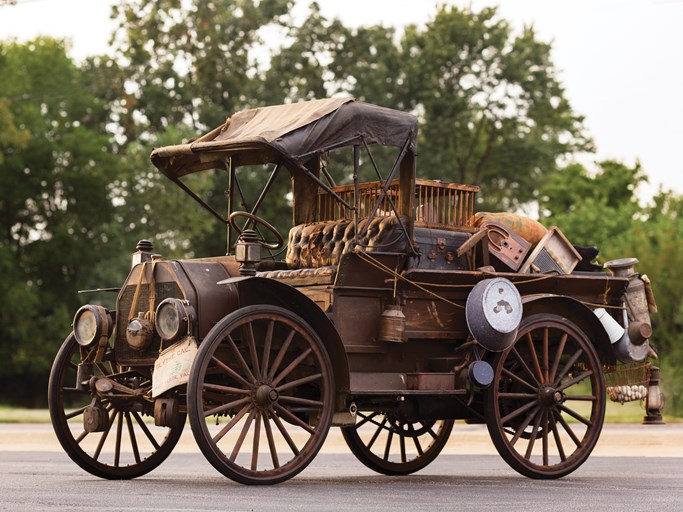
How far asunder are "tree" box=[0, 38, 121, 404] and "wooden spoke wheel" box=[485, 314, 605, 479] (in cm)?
3760

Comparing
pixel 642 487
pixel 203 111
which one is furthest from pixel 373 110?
pixel 203 111

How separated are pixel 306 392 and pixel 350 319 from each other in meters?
0.64

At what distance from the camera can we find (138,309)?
10961 millimetres

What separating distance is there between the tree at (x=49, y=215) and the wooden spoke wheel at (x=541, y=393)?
123ft

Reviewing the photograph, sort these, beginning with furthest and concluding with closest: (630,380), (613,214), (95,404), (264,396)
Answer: (613,214) → (630,380) → (95,404) → (264,396)

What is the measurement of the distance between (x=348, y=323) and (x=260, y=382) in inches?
41.8

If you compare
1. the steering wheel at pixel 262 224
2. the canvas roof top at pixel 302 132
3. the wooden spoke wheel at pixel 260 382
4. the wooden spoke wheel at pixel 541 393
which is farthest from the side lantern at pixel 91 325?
the wooden spoke wheel at pixel 541 393

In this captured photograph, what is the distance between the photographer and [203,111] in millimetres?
48219

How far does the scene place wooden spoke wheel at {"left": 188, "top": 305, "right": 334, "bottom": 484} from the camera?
31.8 ft

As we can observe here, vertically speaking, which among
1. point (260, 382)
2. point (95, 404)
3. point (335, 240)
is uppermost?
point (335, 240)

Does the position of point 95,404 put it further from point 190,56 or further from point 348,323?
point 190,56

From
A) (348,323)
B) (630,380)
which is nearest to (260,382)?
(348,323)

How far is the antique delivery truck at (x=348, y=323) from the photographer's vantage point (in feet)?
33.4

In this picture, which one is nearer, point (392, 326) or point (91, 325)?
point (392, 326)
